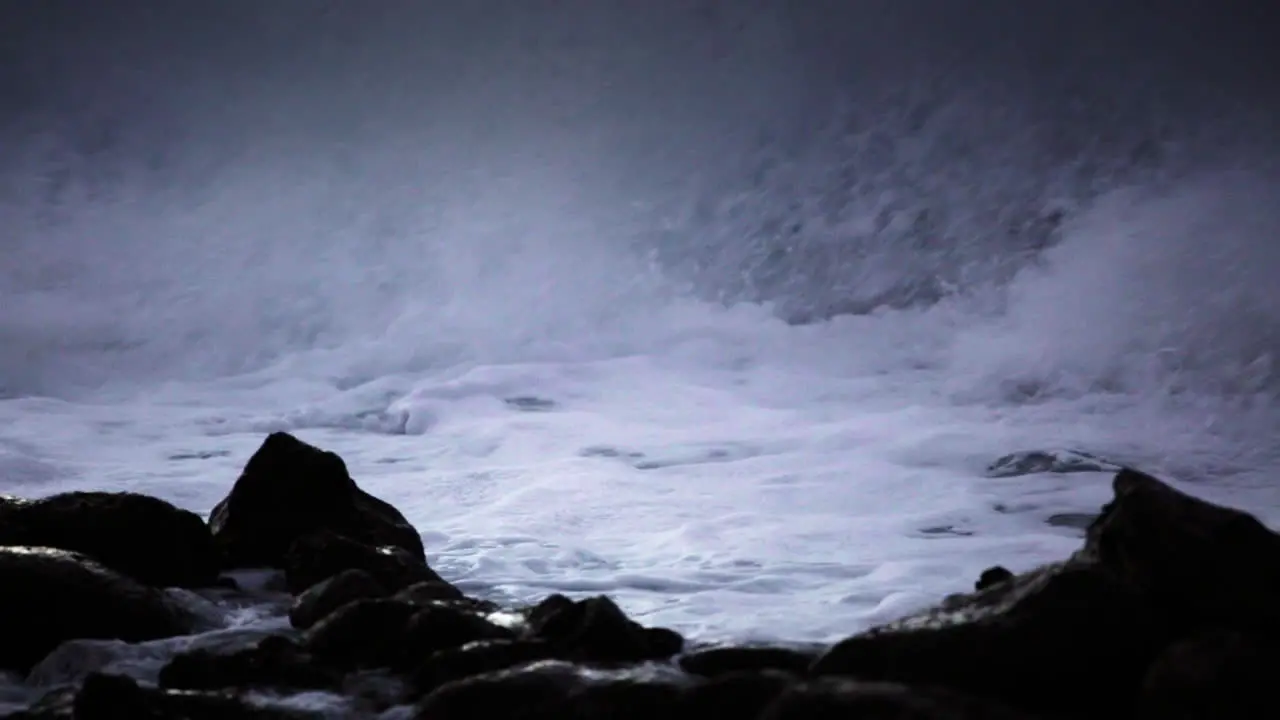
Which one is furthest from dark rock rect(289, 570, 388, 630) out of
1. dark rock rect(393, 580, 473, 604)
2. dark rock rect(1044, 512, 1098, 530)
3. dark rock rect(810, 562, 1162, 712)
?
dark rock rect(1044, 512, 1098, 530)

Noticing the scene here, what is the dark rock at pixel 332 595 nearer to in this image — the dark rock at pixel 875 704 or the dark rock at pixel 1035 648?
the dark rock at pixel 1035 648

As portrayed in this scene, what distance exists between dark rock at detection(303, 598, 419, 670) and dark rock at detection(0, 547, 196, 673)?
87 centimetres

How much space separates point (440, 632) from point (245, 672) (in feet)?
2.35

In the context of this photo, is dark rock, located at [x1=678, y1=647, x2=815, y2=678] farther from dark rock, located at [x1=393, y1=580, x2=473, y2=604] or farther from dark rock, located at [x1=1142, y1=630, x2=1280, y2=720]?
dark rock, located at [x1=1142, y1=630, x2=1280, y2=720]

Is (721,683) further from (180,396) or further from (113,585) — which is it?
(180,396)

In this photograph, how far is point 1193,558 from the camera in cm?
307

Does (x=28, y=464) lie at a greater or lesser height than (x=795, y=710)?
greater

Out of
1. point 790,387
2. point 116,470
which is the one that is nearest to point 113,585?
point 116,470

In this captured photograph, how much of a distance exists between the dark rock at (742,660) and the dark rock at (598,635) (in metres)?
0.22

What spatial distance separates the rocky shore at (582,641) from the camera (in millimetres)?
2693

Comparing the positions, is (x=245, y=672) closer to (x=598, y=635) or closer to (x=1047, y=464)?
(x=598, y=635)

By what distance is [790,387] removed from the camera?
16688 millimetres

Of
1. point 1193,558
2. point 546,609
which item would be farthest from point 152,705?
point 1193,558

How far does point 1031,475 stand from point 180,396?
14.2 metres
